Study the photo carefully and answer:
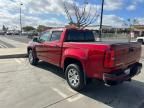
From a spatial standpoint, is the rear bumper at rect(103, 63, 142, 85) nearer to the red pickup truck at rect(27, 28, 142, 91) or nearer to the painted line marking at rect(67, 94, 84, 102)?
the red pickup truck at rect(27, 28, 142, 91)

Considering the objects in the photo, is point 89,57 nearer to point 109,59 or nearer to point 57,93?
point 109,59

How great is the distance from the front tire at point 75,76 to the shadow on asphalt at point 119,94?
0.26m

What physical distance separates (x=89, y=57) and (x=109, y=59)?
23.1 inches

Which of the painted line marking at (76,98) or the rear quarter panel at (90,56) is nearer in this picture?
the rear quarter panel at (90,56)

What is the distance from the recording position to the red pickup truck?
186 inches

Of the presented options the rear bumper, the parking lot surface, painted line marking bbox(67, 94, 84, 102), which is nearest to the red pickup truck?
the rear bumper

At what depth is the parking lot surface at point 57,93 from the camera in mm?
4824

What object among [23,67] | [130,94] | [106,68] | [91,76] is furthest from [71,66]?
[23,67]

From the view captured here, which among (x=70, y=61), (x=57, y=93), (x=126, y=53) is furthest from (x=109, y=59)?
(x=57, y=93)

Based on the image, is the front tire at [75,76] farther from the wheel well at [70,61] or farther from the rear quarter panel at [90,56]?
the rear quarter panel at [90,56]

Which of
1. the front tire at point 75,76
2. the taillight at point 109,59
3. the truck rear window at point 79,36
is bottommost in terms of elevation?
the front tire at point 75,76

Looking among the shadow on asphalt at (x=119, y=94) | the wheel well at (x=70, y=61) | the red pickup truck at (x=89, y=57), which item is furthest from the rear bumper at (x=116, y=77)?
the wheel well at (x=70, y=61)

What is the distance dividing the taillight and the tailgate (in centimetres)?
12

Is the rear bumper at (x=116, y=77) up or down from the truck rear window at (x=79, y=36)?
down
